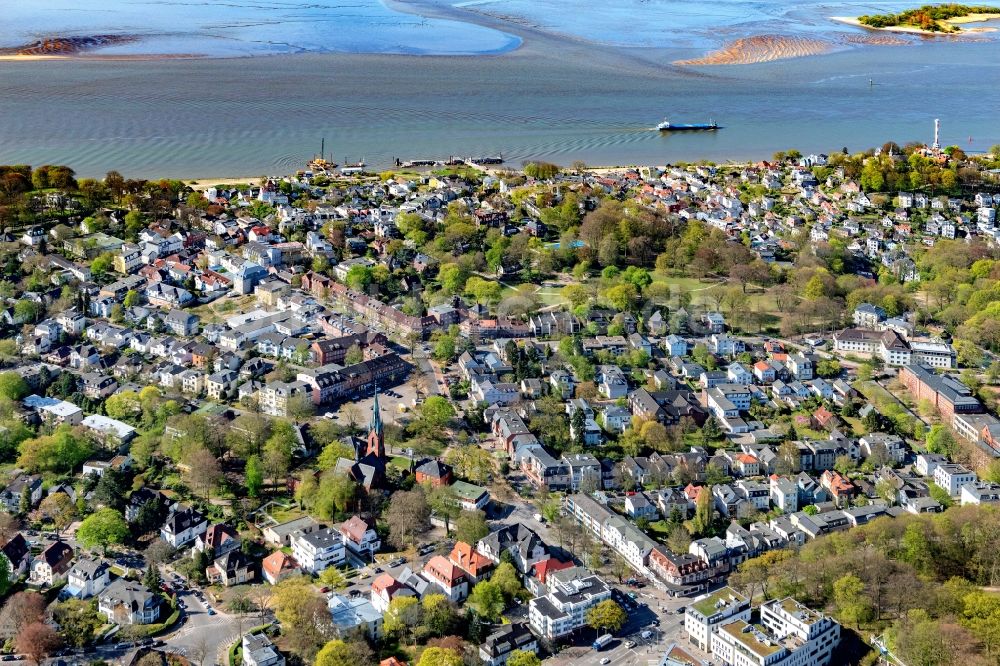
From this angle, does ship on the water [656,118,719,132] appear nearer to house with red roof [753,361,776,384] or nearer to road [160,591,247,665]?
house with red roof [753,361,776,384]

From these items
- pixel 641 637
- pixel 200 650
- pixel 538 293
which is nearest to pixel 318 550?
pixel 200 650

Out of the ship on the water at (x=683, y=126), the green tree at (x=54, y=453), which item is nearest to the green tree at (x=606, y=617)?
the green tree at (x=54, y=453)

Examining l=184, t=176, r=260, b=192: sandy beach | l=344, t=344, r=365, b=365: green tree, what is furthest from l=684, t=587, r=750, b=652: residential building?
l=184, t=176, r=260, b=192: sandy beach

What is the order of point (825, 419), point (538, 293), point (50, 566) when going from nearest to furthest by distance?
point (50, 566) < point (825, 419) < point (538, 293)

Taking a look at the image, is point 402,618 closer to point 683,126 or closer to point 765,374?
point 765,374

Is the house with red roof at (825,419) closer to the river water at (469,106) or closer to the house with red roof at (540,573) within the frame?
the house with red roof at (540,573)

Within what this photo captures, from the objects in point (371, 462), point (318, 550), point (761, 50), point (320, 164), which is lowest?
point (318, 550)

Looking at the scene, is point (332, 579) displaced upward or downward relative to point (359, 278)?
downward
